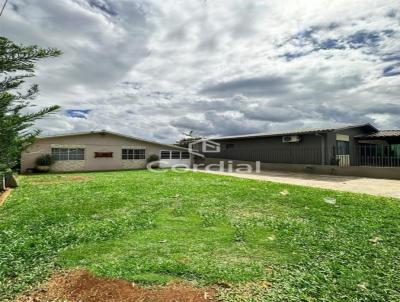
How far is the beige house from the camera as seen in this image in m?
21.7

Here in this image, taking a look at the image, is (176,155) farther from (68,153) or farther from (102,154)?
(68,153)

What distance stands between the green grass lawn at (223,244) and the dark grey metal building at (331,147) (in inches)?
458

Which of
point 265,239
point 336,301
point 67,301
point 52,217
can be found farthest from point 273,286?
point 52,217

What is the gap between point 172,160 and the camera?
2823 centimetres

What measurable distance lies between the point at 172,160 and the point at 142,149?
10.9 ft

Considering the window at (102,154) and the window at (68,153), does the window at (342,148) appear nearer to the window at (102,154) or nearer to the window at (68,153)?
the window at (102,154)

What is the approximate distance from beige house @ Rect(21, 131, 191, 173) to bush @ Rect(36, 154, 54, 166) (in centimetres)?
35

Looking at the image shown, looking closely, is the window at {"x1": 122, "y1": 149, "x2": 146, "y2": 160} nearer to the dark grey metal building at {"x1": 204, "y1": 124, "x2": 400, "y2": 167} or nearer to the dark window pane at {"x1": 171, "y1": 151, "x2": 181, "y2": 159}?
the dark window pane at {"x1": 171, "y1": 151, "x2": 181, "y2": 159}

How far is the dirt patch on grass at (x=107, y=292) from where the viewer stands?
3.26 m

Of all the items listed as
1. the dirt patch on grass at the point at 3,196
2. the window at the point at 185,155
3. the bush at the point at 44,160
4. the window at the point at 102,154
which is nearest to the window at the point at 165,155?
the window at the point at 185,155

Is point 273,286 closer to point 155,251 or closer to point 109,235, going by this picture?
point 155,251

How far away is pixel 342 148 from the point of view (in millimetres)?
21297

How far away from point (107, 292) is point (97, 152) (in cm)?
2220

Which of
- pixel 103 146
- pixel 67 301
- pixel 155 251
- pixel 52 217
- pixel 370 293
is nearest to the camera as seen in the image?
pixel 67 301
